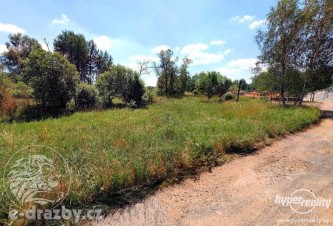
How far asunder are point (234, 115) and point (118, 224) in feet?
25.6

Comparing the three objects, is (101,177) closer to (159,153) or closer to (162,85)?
(159,153)

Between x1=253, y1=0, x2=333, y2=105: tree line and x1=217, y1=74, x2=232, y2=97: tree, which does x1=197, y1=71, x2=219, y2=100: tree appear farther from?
x1=253, y1=0, x2=333, y2=105: tree line

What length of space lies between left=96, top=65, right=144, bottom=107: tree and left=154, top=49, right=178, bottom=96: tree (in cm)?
1490

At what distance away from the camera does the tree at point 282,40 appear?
518 inches

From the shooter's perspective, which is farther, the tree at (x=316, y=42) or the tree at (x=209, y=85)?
the tree at (x=209, y=85)

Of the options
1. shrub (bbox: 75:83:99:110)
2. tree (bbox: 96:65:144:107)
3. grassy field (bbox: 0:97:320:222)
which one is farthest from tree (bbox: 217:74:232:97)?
grassy field (bbox: 0:97:320:222)

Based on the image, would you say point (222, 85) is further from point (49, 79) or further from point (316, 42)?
point (49, 79)

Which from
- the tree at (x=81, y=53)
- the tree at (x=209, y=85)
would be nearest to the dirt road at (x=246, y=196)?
the tree at (x=209, y=85)

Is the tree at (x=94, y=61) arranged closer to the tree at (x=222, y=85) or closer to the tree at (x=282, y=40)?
the tree at (x=222, y=85)

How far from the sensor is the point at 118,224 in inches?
109

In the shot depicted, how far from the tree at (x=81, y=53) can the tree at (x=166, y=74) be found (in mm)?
15830

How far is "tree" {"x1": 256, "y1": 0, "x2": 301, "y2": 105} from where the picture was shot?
1316 centimetres

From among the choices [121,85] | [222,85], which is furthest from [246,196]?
[222,85]

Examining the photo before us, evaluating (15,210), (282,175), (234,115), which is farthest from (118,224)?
(234,115)
